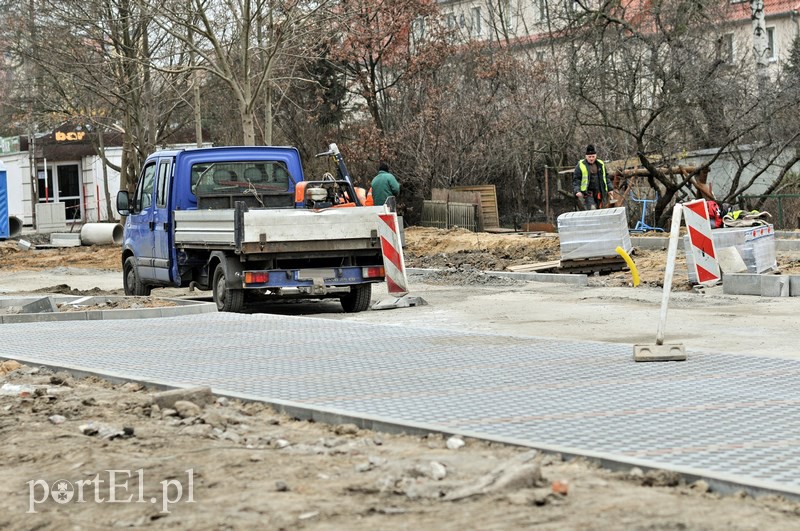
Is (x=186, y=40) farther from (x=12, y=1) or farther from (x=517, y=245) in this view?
(x=12, y=1)

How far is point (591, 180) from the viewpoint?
934 inches

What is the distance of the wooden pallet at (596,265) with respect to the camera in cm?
2114

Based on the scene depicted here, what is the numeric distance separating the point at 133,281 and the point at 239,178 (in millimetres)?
2930

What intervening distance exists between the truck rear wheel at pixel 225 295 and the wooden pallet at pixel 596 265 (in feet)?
23.3

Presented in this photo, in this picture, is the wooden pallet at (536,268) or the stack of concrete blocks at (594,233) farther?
the wooden pallet at (536,268)

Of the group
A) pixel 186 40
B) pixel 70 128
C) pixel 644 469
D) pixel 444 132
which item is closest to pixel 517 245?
pixel 186 40

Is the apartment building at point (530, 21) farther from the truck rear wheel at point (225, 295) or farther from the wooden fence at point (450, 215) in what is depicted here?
the truck rear wheel at point (225, 295)

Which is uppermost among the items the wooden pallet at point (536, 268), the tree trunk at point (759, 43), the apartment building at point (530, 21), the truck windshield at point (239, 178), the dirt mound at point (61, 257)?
the apartment building at point (530, 21)

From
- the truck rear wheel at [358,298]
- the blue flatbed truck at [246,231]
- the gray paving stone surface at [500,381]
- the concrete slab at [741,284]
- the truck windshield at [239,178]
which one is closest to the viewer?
the gray paving stone surface at [500,381]

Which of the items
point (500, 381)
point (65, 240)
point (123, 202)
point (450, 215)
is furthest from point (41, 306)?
point (65, 240)

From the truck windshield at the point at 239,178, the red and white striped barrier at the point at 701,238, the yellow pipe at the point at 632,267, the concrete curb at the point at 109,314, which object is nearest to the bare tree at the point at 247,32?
the truck windshield at the point at 239,178

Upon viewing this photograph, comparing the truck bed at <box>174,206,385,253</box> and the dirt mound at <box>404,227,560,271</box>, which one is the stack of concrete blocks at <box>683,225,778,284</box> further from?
the dirt mound at <box>404,227,560,271</box>

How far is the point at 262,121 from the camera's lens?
4731 centimetres

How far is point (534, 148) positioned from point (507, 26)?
57.7 feet
